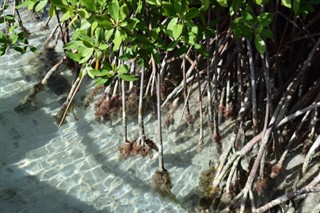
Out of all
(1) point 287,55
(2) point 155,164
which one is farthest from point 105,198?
(1) point 287,55

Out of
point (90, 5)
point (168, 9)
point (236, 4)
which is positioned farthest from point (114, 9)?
point (236, 4)

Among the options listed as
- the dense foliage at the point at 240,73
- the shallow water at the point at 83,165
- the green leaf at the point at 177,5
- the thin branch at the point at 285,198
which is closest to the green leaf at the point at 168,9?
the green leaf at the point at 177,5

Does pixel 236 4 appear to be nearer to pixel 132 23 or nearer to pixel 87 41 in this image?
pixel 132 23

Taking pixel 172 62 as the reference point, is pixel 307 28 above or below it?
above

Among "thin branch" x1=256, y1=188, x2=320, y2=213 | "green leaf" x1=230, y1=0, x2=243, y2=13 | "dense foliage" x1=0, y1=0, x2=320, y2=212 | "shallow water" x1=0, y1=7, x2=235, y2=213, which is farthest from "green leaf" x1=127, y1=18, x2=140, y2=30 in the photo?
"shallow water" x1=0, y1=7, x2=235, y2=213

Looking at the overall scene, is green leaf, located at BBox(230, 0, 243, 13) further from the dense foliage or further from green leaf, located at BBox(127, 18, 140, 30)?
green leaf, located at BBox(127, 18, 140, 30)

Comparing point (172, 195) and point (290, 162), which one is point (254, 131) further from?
point (172, 195)

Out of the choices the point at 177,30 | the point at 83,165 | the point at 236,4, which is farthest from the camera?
the point at 83,165

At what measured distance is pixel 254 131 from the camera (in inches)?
106

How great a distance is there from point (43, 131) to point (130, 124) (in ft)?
1.75

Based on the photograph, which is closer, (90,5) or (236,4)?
(90,5)

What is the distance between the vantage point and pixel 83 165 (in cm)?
307

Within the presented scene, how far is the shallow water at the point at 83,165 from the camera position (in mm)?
2838

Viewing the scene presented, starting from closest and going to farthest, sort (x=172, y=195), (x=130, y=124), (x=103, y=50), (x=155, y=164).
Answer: (x=103, y=50)
(x=172, y=195)
(x=155, y=164)
(x=130, y=124)
